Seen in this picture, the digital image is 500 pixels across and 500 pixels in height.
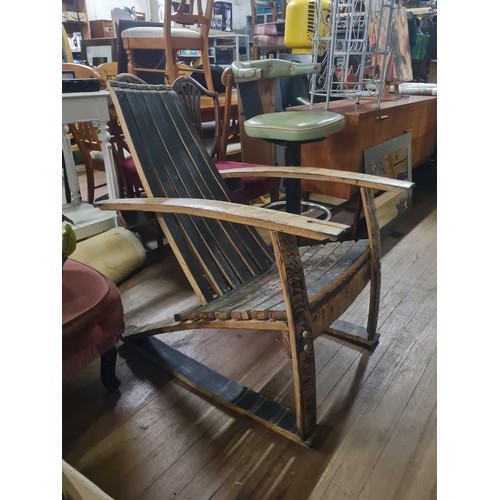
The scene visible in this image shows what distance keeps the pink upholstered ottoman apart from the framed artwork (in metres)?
1.89

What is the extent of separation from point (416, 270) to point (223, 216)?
1487mm

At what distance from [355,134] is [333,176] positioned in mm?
1154

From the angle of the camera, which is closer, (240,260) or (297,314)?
(297,314)

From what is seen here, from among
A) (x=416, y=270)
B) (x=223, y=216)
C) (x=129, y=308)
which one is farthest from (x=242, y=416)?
(x=416, y=270)

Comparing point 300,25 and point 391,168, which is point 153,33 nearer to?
point 300,25

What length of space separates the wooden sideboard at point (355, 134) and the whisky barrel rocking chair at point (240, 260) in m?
1.06

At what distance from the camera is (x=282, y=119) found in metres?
2.03

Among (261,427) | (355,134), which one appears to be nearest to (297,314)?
(261,427)

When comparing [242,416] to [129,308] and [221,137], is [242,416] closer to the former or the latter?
[129,308]

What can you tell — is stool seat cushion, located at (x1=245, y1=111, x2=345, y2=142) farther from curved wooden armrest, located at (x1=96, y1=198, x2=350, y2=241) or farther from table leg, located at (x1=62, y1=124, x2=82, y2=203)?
table leg, located at (x1=62, y1=124, x2=82, y2=203)

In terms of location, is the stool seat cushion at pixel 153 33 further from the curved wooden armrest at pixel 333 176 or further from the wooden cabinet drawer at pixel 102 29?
the wooden cabinet drawer at pixel 102 29

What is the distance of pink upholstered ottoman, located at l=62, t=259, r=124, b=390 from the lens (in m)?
1.13

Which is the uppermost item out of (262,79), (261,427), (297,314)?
(262,79)
